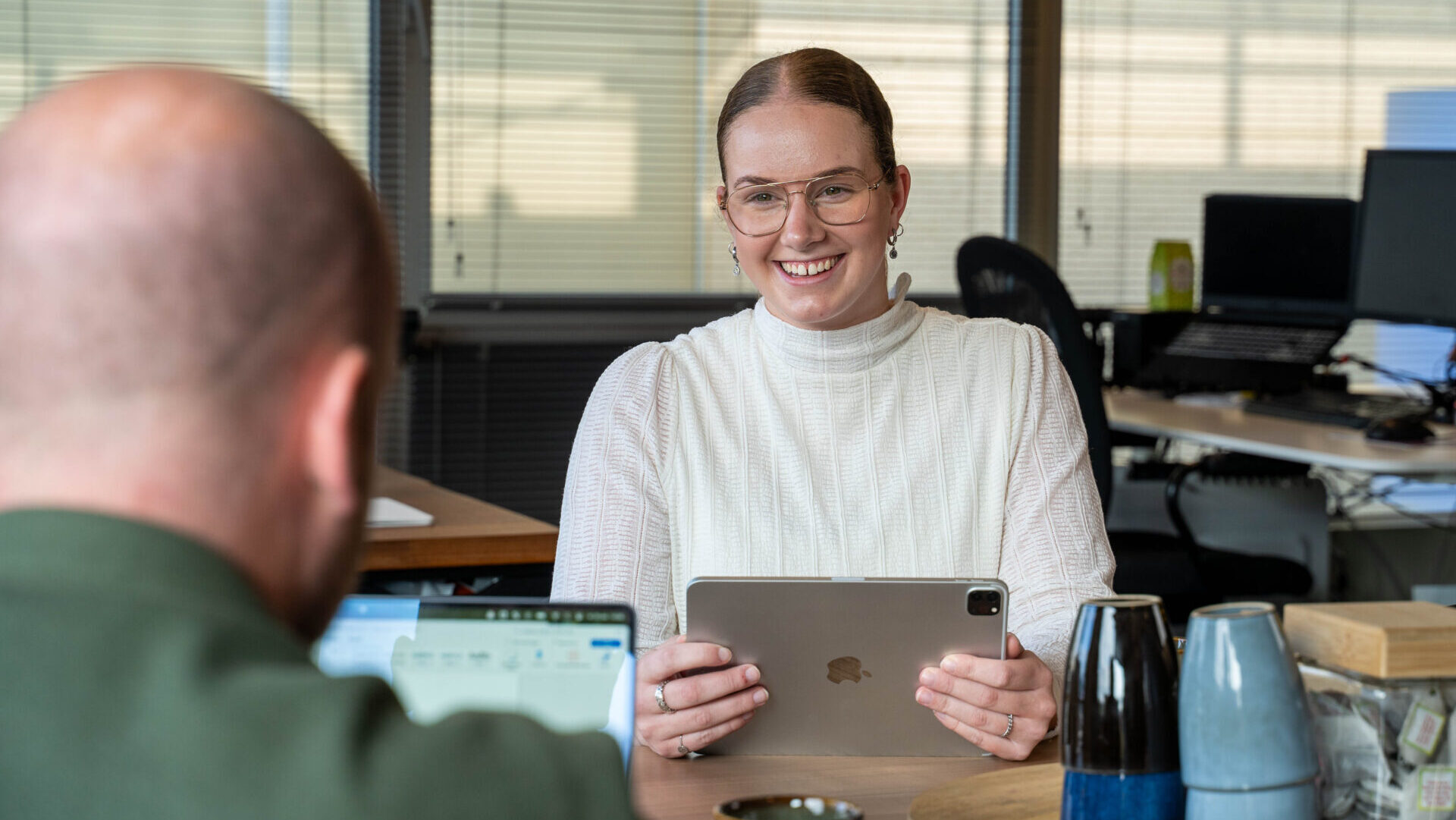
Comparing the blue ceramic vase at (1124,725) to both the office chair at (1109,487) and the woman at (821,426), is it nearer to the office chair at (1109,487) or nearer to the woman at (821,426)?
the woman at (821,426)

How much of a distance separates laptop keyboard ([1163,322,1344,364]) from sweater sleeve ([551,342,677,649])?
241 centimetres

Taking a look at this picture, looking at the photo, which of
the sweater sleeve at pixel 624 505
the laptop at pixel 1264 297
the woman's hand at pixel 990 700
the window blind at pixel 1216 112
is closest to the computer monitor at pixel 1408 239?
the laptop at pixel 1264 297

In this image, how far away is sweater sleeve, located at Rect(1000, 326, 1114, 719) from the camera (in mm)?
1466

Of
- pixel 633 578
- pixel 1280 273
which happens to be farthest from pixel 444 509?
pixel 1280 273

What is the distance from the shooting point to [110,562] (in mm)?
448

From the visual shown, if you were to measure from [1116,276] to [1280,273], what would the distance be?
0.85 m

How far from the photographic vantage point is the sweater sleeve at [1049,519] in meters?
1.47

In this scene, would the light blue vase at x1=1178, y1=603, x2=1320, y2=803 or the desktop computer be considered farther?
the desktop computer

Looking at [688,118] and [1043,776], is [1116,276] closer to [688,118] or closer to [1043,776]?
[688,118]

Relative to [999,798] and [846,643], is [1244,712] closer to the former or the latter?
[999,798]

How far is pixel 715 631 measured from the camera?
1.16 metres

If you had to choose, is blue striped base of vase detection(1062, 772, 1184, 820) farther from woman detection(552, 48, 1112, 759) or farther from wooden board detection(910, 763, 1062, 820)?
woman detection(552, 48, 1112, 759)

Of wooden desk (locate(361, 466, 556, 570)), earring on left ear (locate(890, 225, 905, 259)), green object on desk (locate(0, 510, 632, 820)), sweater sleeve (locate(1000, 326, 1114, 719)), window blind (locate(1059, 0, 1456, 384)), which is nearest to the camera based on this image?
green object on desk (locate(0, 510, 632, 820))

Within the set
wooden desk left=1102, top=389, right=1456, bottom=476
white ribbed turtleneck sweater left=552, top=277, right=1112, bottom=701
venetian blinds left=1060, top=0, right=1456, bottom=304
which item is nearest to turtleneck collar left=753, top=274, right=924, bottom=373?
white ribbed turtleneck sweater left=552, top=277, right=1112, bottom=701
